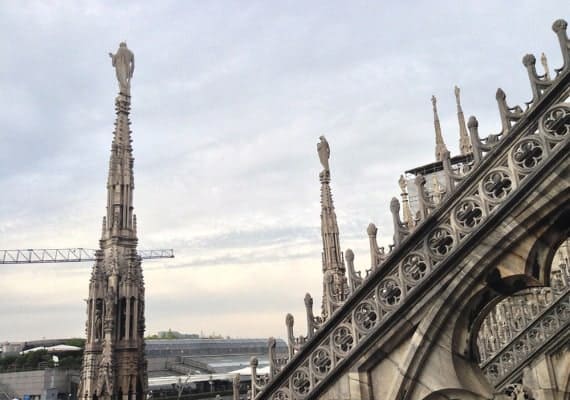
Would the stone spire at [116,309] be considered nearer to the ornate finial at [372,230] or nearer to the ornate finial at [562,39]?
the ornate finial at [372,230]

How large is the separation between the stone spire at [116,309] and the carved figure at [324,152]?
11.8 meters

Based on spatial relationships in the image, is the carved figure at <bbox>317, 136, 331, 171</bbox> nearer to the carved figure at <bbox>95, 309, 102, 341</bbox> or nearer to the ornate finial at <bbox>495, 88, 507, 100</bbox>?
the carved figure at <bbox>95, 309, 102, 341</bbox>

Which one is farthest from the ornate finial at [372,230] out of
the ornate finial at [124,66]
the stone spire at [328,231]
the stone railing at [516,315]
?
the stone spire at [328,231]

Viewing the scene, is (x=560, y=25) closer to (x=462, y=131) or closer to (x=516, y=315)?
(x=516, y=315)

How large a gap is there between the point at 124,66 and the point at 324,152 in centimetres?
1142

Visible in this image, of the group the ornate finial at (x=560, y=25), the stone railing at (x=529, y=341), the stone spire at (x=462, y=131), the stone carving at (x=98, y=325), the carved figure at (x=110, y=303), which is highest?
the stone spire at (x=462, y=131)

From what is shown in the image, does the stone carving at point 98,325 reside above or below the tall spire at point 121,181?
below

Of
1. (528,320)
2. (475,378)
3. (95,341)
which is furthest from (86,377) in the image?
(528,320)

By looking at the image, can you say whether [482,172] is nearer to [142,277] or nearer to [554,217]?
[554,217]

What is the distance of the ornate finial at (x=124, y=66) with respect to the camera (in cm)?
1595

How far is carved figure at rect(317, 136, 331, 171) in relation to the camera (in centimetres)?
2455

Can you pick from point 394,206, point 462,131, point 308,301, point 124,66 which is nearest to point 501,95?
point 394,206

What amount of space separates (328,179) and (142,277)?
12.8 m

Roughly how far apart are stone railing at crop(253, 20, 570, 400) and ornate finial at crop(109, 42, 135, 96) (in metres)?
11.2
